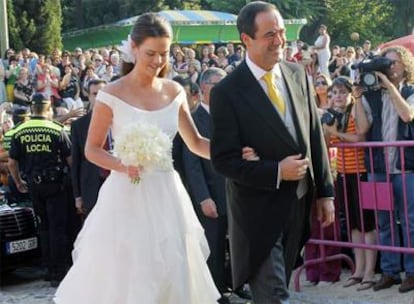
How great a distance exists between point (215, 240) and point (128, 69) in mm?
2525

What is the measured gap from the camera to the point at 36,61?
67.9 ft

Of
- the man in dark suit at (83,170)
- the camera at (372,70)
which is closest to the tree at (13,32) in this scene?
the man in dark suit at (83,170)

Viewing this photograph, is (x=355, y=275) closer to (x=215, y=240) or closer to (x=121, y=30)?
(x=215, y=240)

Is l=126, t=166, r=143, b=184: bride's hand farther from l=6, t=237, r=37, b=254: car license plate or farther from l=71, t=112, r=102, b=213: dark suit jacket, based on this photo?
l=6, t=237, r=37, b=254: car license plate

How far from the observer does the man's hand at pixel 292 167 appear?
426 cm

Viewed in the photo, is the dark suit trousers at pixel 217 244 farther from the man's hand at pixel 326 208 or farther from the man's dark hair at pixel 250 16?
the man's dark hair at pixel 250 16

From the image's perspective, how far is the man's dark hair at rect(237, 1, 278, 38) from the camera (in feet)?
14.4

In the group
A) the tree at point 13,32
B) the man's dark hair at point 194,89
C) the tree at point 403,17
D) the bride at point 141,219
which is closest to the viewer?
the bride at point 141,219

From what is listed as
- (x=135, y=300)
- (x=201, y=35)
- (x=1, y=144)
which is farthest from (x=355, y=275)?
(x=201, y=35)

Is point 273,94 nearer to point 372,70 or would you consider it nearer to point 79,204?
point 372,70

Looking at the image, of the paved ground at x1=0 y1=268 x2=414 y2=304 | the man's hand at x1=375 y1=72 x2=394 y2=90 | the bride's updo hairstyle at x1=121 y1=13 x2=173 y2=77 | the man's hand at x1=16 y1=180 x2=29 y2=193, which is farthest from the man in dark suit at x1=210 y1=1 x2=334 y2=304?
the man's hand at x1=16 y1=180 x2=29 y2=193

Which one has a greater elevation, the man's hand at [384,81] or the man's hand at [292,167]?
the man's hand at [384,81]

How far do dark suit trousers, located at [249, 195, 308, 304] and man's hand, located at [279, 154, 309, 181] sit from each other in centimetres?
21

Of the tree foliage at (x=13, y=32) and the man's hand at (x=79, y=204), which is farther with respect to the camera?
the tree foliage at (x=13, y=32)
